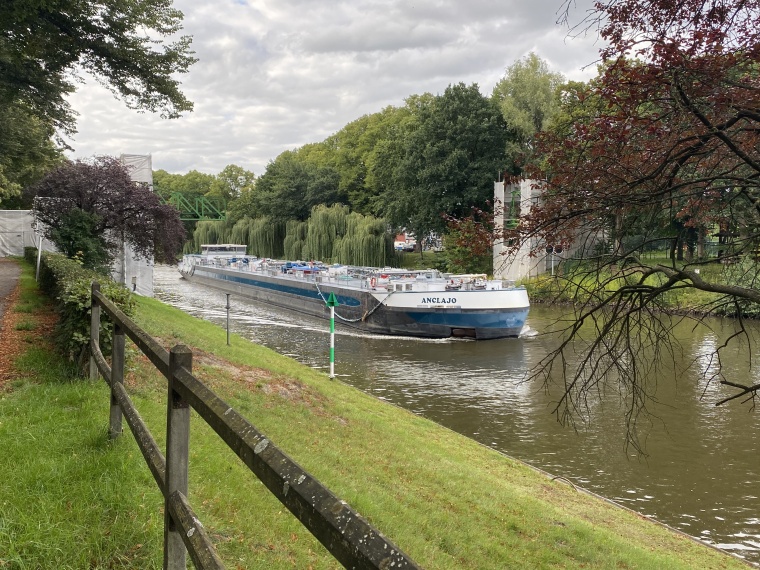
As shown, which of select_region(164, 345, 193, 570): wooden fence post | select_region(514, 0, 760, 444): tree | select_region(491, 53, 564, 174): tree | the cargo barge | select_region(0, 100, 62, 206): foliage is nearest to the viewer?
select_region(164, 345, 193, 570): wooden fence post

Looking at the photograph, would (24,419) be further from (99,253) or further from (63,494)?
(99,253)

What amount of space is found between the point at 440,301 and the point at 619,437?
42.7 feet

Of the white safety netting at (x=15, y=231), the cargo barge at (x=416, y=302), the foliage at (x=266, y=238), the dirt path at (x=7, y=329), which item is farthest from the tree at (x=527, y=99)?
the dirt path at (x=7, y=329)

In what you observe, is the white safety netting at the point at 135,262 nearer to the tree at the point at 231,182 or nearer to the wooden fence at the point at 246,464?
the wooden fence at the point at 246,464

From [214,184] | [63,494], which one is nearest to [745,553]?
[63,494]

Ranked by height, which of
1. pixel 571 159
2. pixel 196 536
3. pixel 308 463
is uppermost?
pixel 571 159

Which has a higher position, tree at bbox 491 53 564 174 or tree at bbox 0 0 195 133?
tree at bbox 491 53 564 174

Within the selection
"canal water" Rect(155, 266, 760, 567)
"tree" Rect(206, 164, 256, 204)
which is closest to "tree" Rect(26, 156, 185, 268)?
"canal water" Rect(155, 266, 760, 567)

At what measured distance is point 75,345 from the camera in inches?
239

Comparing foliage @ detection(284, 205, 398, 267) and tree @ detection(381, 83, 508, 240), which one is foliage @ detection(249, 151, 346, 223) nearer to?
foliage @ detection(284, 205, 398, 267)

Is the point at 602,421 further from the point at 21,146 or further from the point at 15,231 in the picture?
the point at 15,231

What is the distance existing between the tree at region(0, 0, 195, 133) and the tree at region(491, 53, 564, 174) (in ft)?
109

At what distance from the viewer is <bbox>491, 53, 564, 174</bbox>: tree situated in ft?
143

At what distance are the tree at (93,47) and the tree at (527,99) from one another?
33307 millimetres
